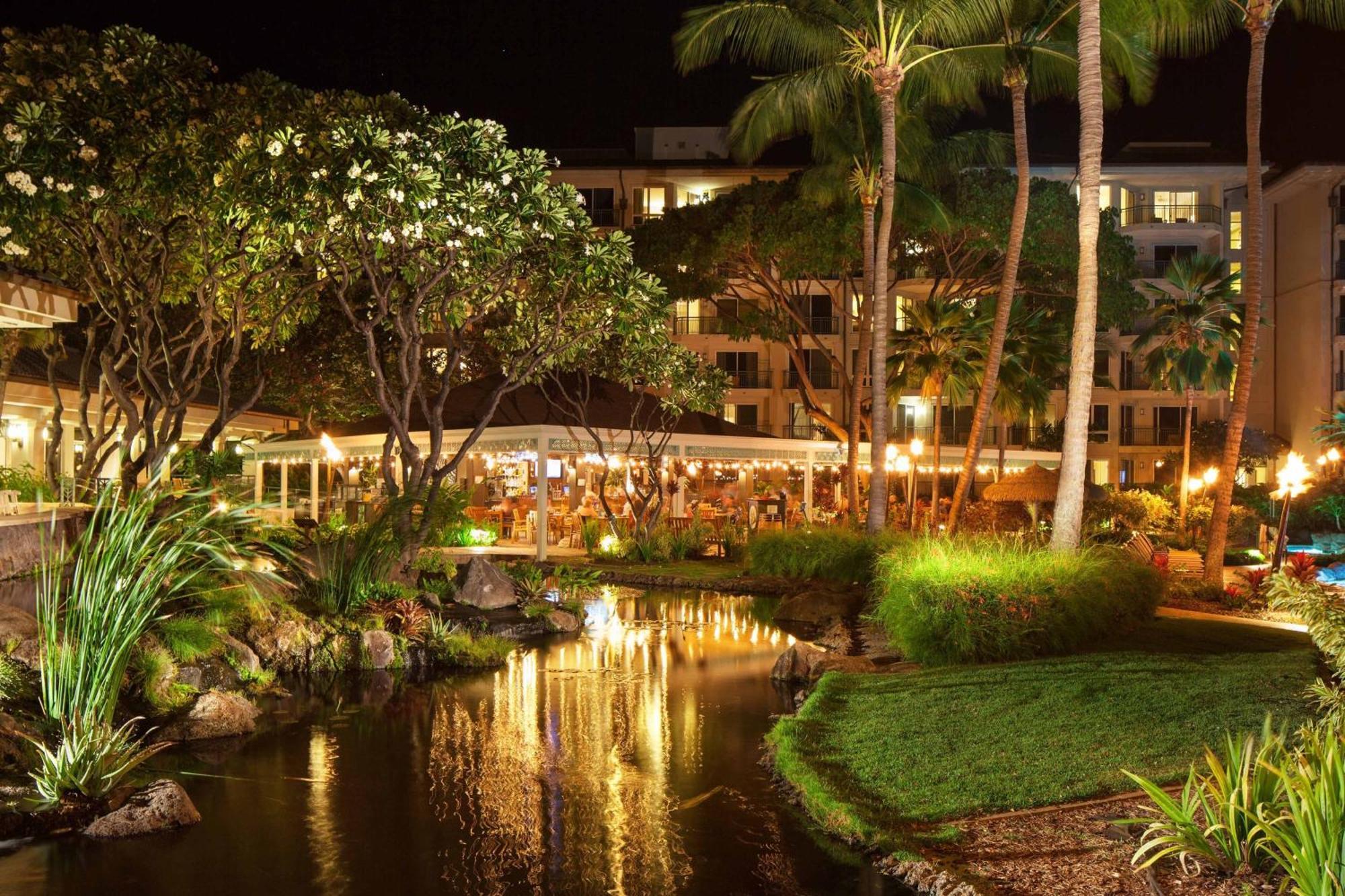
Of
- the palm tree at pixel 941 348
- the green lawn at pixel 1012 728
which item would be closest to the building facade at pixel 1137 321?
the palm tree at pixel 941 348

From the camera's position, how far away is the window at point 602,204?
4709 centimetres

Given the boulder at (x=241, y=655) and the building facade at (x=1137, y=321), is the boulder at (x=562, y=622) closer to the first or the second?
the boulder at (x=241, y=655)

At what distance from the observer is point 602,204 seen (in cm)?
4762

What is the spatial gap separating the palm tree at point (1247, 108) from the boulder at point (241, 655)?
45.5 ft

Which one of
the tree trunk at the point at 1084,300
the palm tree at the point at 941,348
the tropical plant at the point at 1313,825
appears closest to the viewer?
the tropical plant at the point at 1313,825

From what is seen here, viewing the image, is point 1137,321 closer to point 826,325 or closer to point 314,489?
point 826,325

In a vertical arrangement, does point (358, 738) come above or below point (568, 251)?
below

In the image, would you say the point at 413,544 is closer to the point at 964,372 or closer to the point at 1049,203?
the point at 964,372

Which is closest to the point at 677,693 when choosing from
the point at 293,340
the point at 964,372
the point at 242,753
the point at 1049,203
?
the point at 242,753

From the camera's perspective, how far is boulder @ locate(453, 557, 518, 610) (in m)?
16.5

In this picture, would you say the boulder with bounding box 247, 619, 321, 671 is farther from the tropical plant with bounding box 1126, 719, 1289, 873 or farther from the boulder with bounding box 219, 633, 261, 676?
the tropical plant with bounding box 1126, 719, 1289, 873

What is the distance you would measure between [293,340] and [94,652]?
1763 centimetres

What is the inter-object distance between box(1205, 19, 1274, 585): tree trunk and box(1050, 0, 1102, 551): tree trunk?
16.2ft

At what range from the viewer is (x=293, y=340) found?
2477 cm
